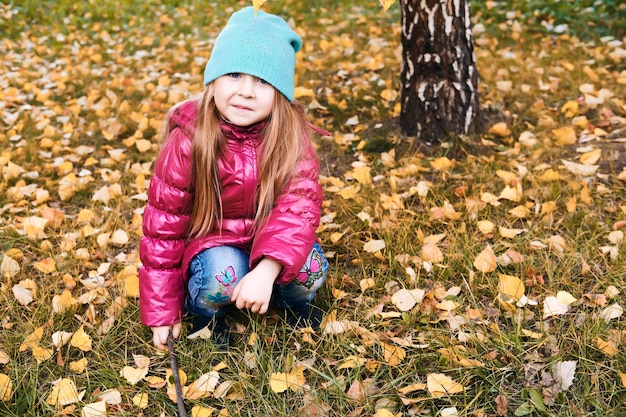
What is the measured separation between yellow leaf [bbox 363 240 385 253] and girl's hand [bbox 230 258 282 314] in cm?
60

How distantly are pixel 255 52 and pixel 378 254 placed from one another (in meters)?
0.93

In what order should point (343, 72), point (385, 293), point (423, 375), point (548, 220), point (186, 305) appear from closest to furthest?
point (423, 375) < point (186, 305) < point (385, 293) < point (548, 220) < point (343, 72)

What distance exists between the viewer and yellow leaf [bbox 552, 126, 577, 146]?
2.90 meters

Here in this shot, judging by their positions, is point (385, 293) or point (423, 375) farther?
point (385, 293)

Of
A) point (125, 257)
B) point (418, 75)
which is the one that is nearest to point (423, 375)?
point (125, 257)

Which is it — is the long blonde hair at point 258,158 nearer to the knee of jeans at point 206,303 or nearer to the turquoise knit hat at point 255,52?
the turquoise knit hat at point 255,52

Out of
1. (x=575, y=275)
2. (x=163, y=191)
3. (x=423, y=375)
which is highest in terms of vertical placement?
(x=163, y=191)

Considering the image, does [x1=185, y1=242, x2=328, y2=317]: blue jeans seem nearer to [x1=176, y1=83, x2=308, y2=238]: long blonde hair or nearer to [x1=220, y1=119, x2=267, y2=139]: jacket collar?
[x1=176, y1=83, x2=308, y2=238]: long blonde hair

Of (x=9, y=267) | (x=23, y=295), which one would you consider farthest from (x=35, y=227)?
(x=23, y=295)

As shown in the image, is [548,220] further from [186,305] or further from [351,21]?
[351,21]

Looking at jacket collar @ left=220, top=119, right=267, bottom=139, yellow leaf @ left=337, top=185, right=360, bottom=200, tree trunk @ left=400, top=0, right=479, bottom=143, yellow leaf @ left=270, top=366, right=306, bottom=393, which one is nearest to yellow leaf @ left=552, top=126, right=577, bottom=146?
tree trunk @ left=400, top=0, right=479, bottom=143

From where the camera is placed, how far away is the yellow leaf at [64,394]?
66.4 inches

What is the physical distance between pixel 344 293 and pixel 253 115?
2.41ft

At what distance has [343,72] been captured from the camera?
12.9 ft
